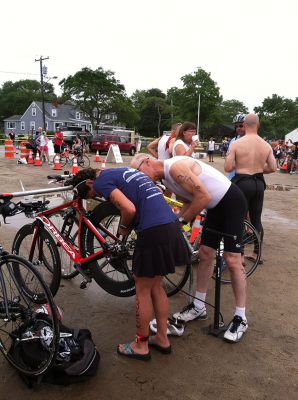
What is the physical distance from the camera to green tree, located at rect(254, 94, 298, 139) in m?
89.9

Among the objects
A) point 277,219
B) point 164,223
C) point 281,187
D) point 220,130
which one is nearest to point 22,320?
point 164,223

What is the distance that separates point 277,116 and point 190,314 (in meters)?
104

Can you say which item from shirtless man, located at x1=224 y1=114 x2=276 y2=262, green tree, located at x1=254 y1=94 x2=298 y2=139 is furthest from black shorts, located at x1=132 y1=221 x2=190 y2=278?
green tree, located at x1=254 y1=94 x2=298 y2=139

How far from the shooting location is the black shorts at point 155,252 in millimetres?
2660

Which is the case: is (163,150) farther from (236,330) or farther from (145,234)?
(145,234)

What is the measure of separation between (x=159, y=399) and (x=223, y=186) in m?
1.71

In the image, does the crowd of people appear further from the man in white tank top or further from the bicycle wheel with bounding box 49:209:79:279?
the bicycle wheel with bounding box 49:209:79:279

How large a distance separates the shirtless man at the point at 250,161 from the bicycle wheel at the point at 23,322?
9.38ft

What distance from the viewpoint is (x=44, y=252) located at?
3.87 meters

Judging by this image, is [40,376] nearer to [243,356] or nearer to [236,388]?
[236,388]

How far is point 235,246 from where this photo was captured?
3.35 metres

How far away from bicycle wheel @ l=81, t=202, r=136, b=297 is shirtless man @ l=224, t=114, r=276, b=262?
1.80 metres

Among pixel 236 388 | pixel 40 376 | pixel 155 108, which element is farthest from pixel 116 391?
pixel 155 108

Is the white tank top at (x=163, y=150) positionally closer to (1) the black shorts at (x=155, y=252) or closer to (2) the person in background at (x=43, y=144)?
(1) the black shorts at (x=155, y=252)
